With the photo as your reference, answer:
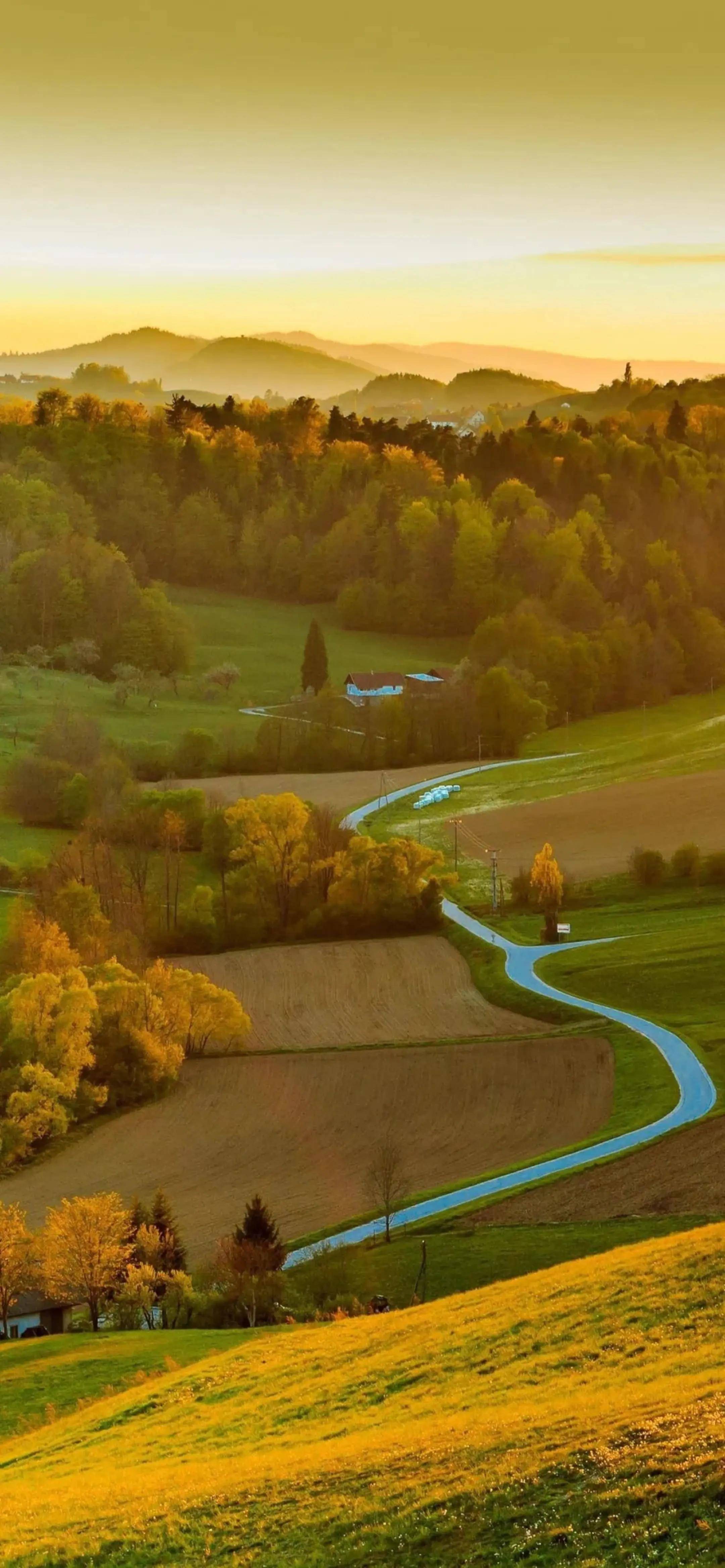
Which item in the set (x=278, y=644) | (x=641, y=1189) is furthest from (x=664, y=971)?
(x=278, y=644)

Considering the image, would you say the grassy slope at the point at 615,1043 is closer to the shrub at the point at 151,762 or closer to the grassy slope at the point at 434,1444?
the grassy slope at the point at 434,1444

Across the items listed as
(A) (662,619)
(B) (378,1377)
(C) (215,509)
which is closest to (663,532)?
(A) (662,619)

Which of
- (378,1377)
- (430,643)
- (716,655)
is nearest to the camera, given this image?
(378,1377)

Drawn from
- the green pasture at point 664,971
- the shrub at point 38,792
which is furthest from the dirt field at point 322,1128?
the shrub at point 38,792

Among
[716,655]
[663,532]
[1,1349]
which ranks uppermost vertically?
[663,532]

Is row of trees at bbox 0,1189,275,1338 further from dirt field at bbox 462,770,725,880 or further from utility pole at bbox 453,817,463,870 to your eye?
utility pole at bbox 453,817,463,870

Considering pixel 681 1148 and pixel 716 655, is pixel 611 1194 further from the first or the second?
pixel 716 655
